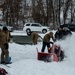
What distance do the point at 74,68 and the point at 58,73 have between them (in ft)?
4.48

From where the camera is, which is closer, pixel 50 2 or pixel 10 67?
pixel 10 67

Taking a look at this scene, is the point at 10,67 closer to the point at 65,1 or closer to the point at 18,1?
the point at 18,1

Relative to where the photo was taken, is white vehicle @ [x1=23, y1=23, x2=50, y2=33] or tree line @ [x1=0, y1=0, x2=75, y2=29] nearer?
white vehicle @ [x1=23, y1=23, x2=50, y2=33]

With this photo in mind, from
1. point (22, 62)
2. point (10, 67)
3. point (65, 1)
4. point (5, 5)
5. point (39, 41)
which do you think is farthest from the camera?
point (65, 1)

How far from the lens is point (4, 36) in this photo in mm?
11844

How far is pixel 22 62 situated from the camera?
12.3m

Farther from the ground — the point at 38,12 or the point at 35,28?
the point at 38,12

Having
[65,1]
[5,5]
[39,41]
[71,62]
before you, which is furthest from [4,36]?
[65,1]

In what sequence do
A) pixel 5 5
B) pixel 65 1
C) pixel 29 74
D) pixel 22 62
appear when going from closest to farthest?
pixel 29 74 < pixel 22 62 < pixel 5 5 < pixel 65 1

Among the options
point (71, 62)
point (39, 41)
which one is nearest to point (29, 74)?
point (71, 62)

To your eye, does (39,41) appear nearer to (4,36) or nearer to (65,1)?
(4,36)

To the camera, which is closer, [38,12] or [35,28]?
[35,28]

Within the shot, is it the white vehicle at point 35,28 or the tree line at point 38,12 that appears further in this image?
the tree line at point 38,12

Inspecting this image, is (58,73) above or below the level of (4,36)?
below
